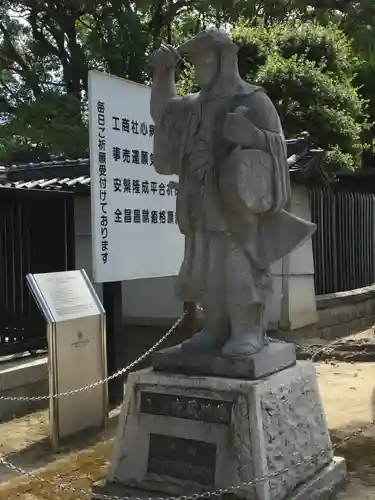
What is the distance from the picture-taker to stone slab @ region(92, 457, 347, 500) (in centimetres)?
417

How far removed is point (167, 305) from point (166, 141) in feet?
21.5

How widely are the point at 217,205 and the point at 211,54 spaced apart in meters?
0.96

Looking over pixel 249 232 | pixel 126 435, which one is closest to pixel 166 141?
pixel 249 232

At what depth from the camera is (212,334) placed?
14.8ft

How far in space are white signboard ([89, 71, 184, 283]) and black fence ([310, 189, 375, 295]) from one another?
4380 mm

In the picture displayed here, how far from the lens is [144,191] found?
7.28 m

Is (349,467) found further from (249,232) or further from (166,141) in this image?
(166,141)

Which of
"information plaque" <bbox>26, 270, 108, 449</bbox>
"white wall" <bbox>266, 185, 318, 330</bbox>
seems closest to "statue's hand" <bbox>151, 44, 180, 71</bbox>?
"information plaque" <bbox>26, 270, 108, 449</bbox>

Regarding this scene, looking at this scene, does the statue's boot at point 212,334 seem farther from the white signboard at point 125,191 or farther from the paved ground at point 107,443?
the white signboard at point 125,191

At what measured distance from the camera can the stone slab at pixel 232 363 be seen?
163 inches

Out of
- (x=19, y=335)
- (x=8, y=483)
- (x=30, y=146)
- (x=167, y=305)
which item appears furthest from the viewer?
(x=30, y=146)

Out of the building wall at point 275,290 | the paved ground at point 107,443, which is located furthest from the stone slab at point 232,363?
the building wall at point 275,290

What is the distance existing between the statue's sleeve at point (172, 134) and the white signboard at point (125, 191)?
5.82 ft

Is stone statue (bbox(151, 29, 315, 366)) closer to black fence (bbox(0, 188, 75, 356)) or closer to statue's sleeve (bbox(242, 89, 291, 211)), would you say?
statue's sleeve (bbox(242, 89, 291, 211))
